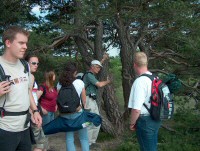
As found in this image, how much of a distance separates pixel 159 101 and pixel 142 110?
216 mm

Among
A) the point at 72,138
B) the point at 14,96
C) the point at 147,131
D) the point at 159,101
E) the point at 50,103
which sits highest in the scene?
the point at 14,96

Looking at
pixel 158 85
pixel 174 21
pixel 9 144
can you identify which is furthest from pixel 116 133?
pixel 9 144

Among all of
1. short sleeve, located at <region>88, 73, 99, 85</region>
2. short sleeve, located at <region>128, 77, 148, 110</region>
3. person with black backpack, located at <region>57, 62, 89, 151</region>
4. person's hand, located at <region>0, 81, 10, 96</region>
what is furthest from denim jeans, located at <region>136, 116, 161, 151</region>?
short sleeve, located at <region>88, 73, 99, 85</region>

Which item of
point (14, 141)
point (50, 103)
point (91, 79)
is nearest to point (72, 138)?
point (50, 103)

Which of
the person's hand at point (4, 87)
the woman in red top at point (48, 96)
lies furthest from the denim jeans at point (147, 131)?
the woman in red top at point (48, 96)

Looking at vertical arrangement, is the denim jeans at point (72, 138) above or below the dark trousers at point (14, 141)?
below

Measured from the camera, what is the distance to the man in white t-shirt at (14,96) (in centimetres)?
236

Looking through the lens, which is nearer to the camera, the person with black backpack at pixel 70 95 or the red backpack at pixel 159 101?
the red backpack at pixel 159 101

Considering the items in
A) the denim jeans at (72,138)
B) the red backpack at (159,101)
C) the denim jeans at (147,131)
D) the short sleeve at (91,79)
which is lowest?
the denim jeans at (72,138)

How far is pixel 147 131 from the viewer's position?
3.20 meters

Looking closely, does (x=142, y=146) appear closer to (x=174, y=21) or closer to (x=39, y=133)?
(x=39, y=133)

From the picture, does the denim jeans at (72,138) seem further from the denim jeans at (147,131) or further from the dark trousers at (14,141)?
the dark trousers at (14,141)

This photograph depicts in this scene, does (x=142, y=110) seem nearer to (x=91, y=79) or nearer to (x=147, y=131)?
(x=147, y=131)

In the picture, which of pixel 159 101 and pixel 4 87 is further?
pixel 159 101
